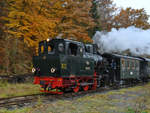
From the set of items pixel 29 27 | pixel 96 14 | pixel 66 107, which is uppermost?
pixel 96 14

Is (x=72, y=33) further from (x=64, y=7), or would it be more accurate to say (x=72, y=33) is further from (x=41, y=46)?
(x=41, y=46)

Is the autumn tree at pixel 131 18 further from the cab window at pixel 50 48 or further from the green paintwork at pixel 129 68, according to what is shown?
the cab window at pixel 50 48

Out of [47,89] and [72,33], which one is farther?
[72,33]

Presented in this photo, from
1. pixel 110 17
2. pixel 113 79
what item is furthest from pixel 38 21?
pixel 110 17

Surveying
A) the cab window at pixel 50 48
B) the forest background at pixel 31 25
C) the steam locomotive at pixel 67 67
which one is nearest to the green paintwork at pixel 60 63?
the steam locomotive at pixel 67 67

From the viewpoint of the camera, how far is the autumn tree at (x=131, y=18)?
31.8 metres

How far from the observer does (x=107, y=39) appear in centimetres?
2145

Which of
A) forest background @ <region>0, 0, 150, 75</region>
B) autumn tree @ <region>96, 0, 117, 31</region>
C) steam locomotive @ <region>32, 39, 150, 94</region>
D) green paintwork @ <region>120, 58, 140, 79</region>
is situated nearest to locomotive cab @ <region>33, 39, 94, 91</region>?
steam locomotive @ <region>32, 39, 150, 94</region>

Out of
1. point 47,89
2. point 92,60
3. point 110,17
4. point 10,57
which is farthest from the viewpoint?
point 110,17

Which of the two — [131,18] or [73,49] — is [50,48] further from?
[131,18]

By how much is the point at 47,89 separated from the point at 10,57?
8.61m

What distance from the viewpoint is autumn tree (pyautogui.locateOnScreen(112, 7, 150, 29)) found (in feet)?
104

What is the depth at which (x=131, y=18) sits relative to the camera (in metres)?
35.2

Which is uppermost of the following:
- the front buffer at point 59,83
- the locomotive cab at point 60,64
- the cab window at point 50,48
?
the cab window at point 50,48
